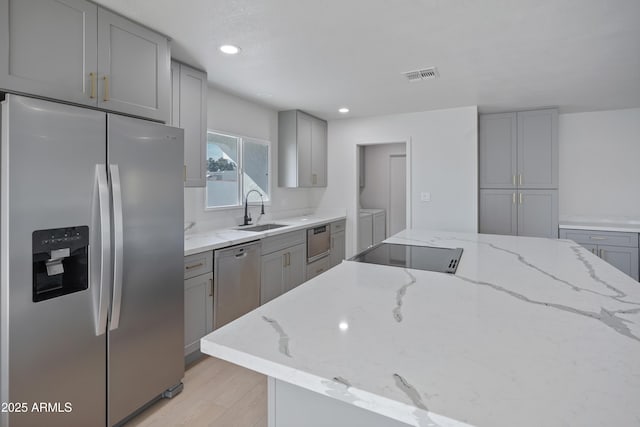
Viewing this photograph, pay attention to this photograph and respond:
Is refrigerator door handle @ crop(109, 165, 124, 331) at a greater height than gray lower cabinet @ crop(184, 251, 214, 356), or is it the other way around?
refrigerator door handle @ crop(109, 165, 124, 331)

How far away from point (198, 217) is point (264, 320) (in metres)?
2.35

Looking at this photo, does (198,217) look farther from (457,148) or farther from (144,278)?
(457,148)

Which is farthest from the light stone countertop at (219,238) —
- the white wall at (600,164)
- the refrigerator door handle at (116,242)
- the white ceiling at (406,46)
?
the white wall at (600,164)

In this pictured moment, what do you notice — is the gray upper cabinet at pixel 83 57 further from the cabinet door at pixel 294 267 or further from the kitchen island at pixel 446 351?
the cabinet door at pixel 294 267

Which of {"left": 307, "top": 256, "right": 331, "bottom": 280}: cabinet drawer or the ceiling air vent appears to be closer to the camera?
the ceiling air vent

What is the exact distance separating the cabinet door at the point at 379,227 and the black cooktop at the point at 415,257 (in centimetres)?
353

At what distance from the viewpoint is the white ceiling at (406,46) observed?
1.83 m

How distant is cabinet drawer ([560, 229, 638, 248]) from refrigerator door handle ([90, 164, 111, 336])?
15.5 feet

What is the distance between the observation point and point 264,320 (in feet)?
3.28

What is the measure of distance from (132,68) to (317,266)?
286 centimetres

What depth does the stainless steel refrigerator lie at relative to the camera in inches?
52.3

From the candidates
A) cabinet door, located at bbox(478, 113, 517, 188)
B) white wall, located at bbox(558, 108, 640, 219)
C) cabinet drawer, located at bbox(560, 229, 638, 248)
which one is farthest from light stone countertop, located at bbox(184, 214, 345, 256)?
white wall, located at bbox(558, 108, 640, 219)

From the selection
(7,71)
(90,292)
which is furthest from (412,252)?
(7,71)

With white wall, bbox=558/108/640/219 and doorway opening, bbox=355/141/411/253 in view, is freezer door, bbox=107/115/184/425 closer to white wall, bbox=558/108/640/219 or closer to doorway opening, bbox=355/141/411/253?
doorway opening, bbox=355/141/411/253
